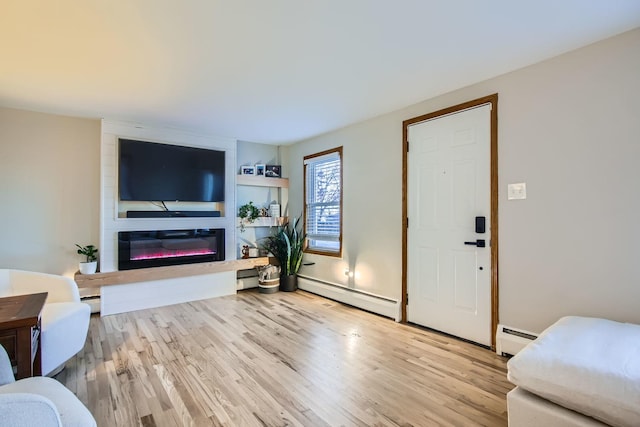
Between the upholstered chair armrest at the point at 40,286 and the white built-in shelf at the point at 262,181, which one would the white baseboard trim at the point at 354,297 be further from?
the upholstered chair armrest at the point at 40,286

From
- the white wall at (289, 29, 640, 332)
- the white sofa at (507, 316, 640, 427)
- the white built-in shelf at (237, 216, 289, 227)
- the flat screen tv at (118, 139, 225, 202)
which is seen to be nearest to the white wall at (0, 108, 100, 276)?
the flat screen tv at (118, 139, 225, 202)

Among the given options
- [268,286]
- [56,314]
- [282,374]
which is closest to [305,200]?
[268,286]

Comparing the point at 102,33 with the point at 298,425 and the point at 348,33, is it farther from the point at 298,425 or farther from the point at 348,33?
the point at 298,425

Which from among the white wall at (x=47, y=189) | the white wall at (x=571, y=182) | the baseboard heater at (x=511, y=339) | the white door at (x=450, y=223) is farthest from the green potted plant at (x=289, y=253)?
the baseboard heater at (x=511, y=339)

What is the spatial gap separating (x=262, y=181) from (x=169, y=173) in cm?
146

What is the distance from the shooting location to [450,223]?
3.18 meters

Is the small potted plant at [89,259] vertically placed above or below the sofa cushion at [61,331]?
above

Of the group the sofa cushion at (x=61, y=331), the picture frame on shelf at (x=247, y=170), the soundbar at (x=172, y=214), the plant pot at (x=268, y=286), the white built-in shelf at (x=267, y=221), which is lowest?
the plant pot at (x=268, y=286)

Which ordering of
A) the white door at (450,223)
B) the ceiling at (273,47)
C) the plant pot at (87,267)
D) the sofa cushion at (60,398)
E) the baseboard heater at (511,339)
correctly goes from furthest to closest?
the plant pot at (87,267) < the white door at (450,223) < the baseboard heater at (511,339) < the ceiling at (273,47) < the sofa cushion at (60,398)

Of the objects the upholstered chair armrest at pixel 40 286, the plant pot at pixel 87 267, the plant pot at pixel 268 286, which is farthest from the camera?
the plant pot at pixel 268 286

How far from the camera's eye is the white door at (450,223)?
115 inches

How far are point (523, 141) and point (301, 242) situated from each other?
11.0 feet

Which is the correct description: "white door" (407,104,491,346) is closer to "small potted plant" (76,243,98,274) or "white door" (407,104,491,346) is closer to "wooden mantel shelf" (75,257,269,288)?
"wooden mantel shelf" (75,257,269,288)

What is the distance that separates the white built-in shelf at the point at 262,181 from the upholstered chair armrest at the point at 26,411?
4.18 metres
